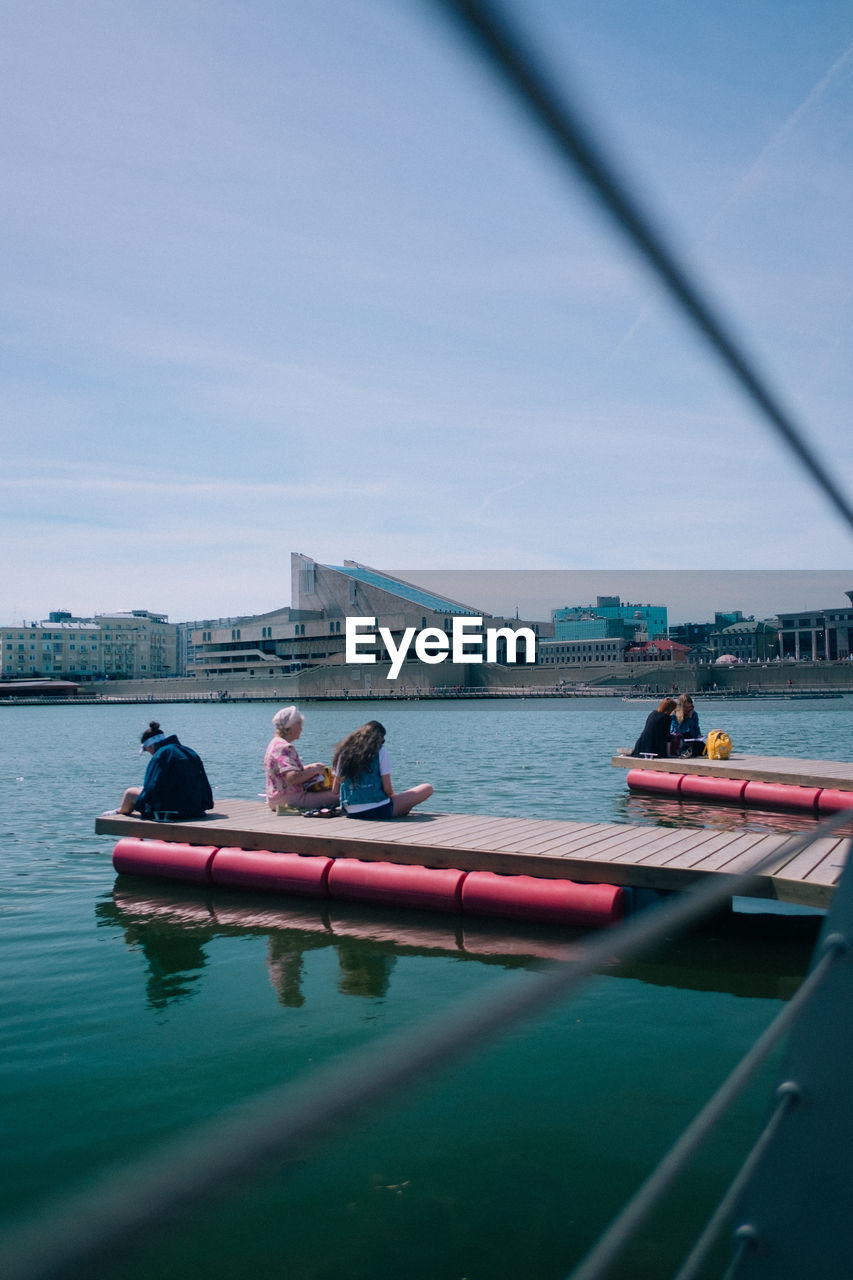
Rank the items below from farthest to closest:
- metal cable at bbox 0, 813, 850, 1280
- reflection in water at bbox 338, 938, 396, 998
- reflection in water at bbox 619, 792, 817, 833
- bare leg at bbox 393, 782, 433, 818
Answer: reflection in water at bbox 619, 792, 817, 833
bare leg at bbox 393, 782, 433, 818
reflection in water at bbox 338, 938, 396, 998
metal cable at bbox 0, 813, 850, 1280

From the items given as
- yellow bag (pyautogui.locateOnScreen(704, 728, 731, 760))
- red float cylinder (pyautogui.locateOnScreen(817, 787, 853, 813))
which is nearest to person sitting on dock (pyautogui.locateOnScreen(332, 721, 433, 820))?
red float cylinder (pyautogui.locateOnScreen(817, 787, 853, 813))

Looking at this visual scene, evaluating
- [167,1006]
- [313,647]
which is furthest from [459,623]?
[167,1006]

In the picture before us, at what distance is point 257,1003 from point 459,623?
10990cm

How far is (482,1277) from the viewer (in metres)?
3.42

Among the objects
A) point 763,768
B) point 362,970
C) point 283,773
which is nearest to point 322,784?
point 283,773

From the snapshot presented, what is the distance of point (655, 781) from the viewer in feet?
52.4

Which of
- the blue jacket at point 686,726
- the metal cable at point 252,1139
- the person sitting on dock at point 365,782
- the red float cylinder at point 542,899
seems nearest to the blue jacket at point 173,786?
the person sitting on dock at point 365,782

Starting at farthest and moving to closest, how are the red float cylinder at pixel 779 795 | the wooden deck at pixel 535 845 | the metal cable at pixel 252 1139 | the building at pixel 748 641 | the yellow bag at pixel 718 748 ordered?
the building at pixel 748 641 < the yellow bag at pixel 718 748 < the red float cylinder at pixel 779 795 < the wooden deck at pixel 535 845 < the metal cable at pixel 252 1139

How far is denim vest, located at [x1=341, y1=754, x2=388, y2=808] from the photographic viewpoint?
9500 millimetres

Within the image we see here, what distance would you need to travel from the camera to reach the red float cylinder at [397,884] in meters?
7.77

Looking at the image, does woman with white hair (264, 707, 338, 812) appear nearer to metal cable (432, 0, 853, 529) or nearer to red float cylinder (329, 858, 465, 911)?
red float cylinder (329, 858, 465, 911)

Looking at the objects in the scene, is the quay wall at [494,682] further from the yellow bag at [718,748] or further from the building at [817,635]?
the yellow bag at [718,748]

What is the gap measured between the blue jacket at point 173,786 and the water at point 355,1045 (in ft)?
2.80

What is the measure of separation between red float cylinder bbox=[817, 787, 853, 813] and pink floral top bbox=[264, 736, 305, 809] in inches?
312
